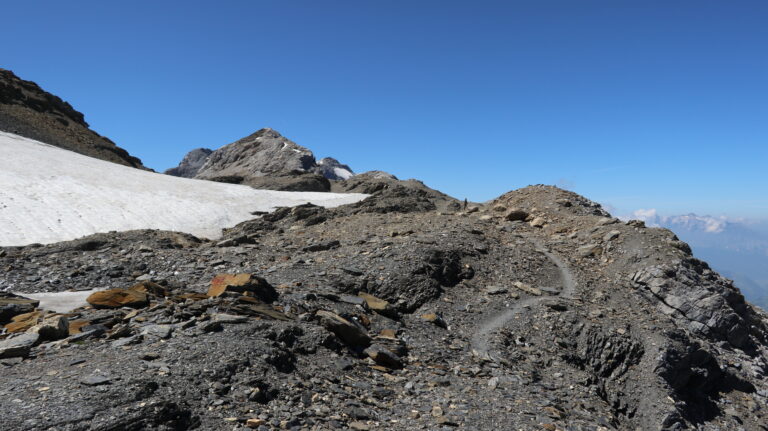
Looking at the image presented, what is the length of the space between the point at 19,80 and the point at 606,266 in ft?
257

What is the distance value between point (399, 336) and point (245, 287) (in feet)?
16.1

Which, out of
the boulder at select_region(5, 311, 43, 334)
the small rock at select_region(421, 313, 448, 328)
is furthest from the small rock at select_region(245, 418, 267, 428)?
the small rock at select_region(421, 313, 448, 328)

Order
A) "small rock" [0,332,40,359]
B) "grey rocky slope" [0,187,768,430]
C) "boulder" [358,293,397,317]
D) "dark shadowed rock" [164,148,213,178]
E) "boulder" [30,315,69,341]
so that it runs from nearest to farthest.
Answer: "grey rocky slope" [0,187,768,430], "small rock" [0,332,40,359], "boulder" [30,315,69,341], "boulder" [358,293,397,317], "dark shadowed rock" [164,148,213,178]

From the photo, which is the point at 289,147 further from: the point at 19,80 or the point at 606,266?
the point at 606,266

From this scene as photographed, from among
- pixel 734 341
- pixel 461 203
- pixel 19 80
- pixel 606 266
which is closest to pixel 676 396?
pixel 734 341

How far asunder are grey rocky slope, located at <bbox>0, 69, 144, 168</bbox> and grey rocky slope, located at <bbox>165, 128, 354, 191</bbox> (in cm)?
1329

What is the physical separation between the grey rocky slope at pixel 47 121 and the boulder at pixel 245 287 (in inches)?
1943

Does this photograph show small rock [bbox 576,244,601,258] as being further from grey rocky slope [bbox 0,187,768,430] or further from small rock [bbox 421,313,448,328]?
small rock [bbox 421,313,448,328]

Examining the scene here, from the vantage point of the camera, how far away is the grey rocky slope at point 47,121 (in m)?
50.8

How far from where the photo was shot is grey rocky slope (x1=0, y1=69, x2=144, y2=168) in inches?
2002

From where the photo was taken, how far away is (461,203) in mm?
44531

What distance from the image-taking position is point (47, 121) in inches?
2219

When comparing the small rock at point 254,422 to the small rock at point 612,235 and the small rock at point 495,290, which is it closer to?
the small rock at point 495,290

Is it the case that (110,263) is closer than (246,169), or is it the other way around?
(110,263)
